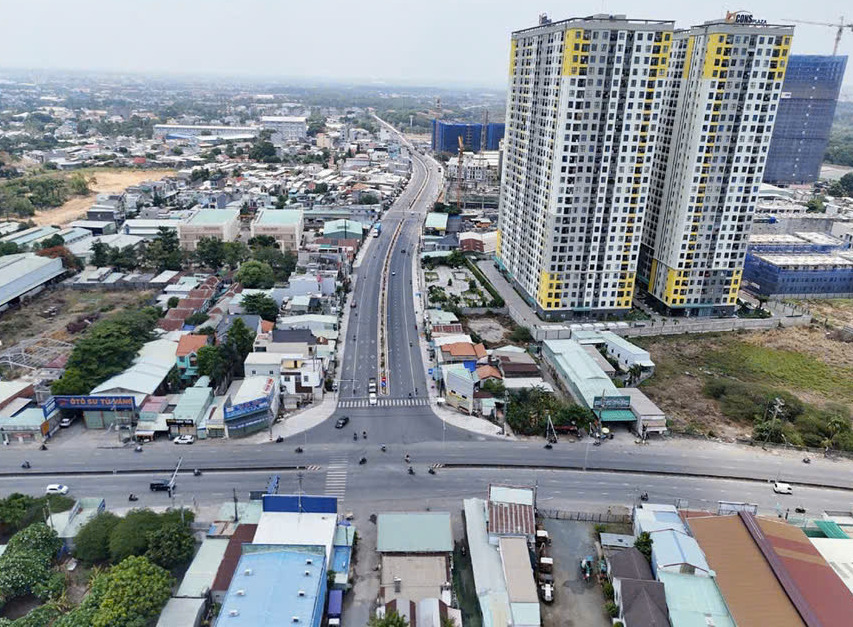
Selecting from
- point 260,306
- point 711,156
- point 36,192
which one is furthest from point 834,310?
point 36,192

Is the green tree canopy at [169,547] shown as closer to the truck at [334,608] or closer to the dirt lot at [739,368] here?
the truck at [334,608]

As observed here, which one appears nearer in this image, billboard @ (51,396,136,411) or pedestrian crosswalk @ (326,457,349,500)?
pedestrian crosswalk @ (326,457,349,500)

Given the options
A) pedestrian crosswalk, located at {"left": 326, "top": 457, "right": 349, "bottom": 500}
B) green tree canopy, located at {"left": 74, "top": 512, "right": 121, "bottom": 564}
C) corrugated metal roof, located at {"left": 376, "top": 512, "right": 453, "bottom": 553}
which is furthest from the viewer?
pedestrian crosswalk, located at {"left": 326, "top": 457, "right": 349, "bottom": 500}

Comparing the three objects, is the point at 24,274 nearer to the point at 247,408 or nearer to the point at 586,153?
the point at 247,408

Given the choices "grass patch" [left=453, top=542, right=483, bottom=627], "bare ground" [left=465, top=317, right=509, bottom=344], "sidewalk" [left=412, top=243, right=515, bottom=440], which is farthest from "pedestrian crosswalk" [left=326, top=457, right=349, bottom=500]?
"bare ground" [left=465, top=317, right=509, bottom=344]

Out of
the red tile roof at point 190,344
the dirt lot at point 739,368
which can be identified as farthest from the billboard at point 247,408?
the dirt lot at point 739,368

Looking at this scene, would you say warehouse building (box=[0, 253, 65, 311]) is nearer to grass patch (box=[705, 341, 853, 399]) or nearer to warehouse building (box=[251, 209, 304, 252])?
warehouse building (box=[251, 209, 304, 252])

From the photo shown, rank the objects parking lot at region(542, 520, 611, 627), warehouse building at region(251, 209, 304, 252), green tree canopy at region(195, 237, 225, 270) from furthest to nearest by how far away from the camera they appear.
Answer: warehouse building at region(251, 209, 304, 252), green tree canopy at region(195, 237, 225, 270), parking lot at region(542, 520, 611, 627)
